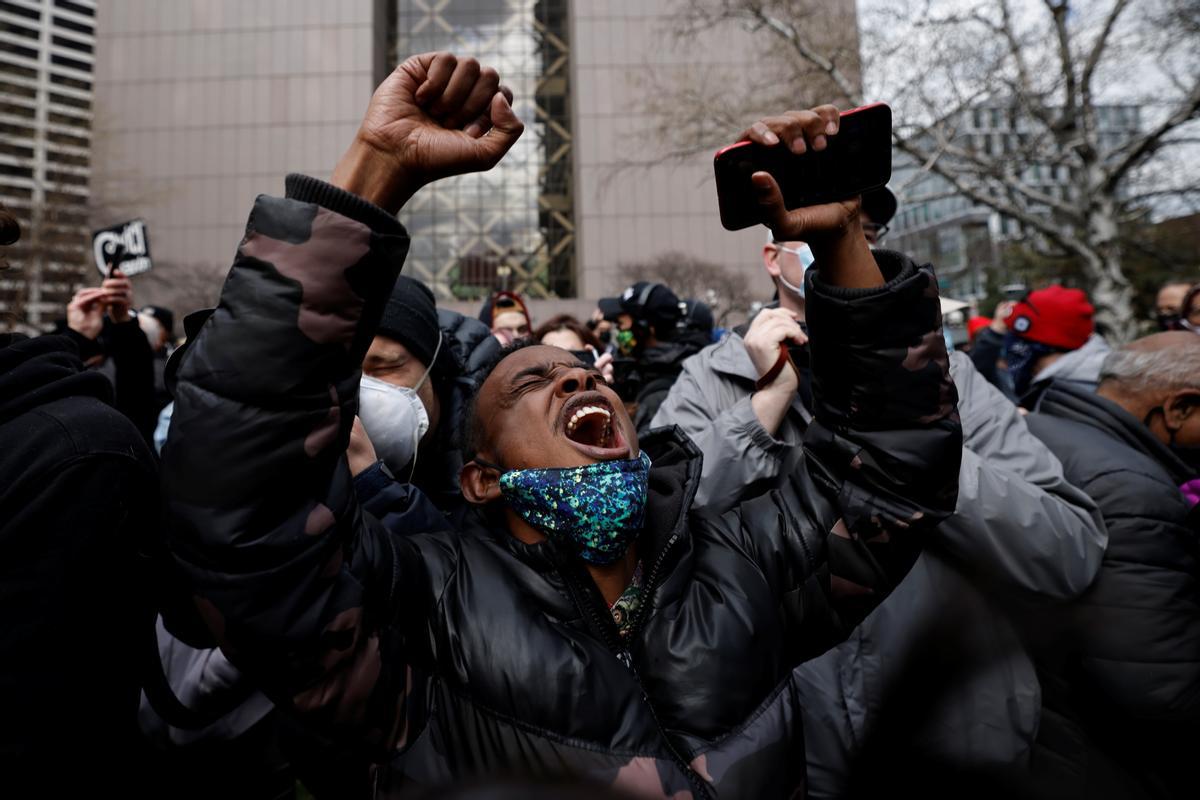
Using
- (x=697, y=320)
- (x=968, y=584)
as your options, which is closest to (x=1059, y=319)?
(x=697, y=320)

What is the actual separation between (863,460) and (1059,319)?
3.36 metres

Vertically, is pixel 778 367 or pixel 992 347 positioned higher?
pixel 992 347

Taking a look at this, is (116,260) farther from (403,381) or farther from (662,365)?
(662,365)

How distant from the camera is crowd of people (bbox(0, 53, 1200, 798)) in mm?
1159

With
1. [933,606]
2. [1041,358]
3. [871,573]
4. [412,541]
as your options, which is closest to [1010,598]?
[933,606]

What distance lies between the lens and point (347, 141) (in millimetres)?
37250

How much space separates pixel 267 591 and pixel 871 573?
1132 millimetres

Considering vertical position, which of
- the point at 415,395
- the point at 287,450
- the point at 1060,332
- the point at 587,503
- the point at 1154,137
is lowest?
the point at 587,503

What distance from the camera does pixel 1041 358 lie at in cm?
436

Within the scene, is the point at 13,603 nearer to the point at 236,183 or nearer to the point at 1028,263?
the point at 1028,263

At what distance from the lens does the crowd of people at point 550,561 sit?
45.6 inches

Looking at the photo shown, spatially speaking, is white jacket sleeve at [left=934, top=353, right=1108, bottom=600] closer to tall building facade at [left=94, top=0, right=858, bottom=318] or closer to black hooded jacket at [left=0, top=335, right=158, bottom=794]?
black hooded jacket at [left=0, top=335, right=158, bottom=794]

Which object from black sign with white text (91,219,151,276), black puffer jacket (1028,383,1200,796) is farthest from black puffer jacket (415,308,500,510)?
black sign with white text (91,219,151,276)

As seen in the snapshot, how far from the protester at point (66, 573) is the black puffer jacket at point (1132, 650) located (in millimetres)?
2170
